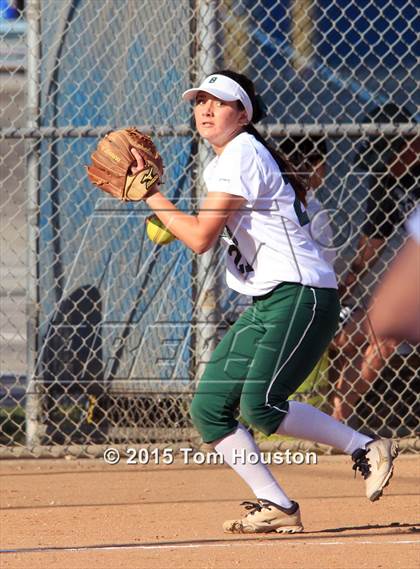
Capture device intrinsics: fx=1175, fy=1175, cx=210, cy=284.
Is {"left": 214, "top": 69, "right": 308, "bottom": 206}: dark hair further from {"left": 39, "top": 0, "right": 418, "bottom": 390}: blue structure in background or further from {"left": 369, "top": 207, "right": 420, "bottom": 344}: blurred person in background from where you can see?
{"left": 39, "top": 0, "right": 418, "bottom": 390}: blue structure in background

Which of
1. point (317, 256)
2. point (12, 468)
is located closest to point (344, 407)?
point (12, 468)

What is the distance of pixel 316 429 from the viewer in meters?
4.58

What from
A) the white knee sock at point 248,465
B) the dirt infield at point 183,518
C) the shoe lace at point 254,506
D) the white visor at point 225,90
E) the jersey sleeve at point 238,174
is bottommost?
the dirt infield at point 183,518

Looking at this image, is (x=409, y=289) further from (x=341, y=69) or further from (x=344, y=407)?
(x=341, y=69)

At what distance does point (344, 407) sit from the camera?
6.79 metres

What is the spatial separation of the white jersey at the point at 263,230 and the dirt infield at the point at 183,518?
3.28ft

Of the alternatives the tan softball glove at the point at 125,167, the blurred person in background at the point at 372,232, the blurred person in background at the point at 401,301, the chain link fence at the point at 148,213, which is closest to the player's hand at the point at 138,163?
the tan softball glove at the point at 125,167

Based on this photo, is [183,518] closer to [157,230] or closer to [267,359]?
[267,359]

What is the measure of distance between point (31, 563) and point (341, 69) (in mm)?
4648

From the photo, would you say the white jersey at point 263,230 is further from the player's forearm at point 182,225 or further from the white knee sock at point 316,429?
the white knee sock at point 316,429

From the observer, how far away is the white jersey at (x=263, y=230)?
4.43 meters

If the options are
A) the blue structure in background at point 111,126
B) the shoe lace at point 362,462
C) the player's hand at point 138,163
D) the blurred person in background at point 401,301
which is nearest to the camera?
the blurred person in background at point 401,301

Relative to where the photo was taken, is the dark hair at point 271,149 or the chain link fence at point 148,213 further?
the chain link fence at point 148,213

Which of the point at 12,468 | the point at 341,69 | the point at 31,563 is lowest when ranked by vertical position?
the point at 12,468
